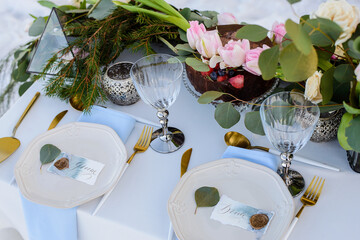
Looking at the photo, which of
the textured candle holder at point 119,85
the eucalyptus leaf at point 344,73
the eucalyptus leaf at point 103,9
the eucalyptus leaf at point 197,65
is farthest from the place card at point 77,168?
the eucalyptus leaf at point 344,73

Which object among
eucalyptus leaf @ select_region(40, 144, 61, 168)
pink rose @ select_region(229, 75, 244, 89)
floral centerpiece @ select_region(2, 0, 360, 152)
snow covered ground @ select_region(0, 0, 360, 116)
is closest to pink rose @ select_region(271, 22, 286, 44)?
floral centerpiece @ select_region(2, 0, 360, 152)

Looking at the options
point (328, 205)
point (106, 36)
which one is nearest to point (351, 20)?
point (328, 205)

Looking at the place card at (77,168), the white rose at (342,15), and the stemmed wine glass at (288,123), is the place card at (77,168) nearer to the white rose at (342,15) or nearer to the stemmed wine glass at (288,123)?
the stemmed wine glass at (288,123)

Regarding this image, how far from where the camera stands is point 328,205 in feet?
2.63

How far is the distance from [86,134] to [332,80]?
593 millimetres

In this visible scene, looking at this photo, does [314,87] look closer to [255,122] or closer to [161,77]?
[255,122]

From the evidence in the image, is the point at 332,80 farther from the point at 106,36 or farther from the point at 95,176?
the point at 106,36

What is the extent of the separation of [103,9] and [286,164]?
2.32 ft

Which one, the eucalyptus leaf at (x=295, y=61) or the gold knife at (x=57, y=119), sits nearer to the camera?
the eucalyptus leaf at (x=295, y=61)

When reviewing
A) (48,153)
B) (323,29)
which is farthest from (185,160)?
(323,29)

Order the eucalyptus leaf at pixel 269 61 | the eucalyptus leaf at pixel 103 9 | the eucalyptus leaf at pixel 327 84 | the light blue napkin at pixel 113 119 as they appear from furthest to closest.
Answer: the eucalyptus leaf at pixel 103 9, the light blue napkin at pixel 113 119, the eucalyptus leaf at pixel 327 84, the eucalyptus leaf at pixel 269 61

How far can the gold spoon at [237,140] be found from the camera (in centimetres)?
94

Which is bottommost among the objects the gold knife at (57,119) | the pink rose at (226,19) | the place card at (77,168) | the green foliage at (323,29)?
the place card at (77,168)

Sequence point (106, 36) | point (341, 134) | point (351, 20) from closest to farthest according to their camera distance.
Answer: point (351, 20) < point (341, 134) < point (106, 36)
